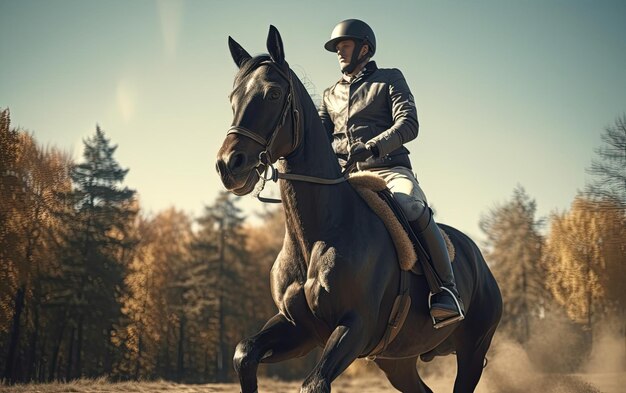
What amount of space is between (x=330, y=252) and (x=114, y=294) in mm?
28636

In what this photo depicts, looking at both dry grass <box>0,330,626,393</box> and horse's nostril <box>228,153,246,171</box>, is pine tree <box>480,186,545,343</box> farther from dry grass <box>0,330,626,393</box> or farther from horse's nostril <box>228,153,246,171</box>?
horse's nostril <box>228,153,246,171</box>

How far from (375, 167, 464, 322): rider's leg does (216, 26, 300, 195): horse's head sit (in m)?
1.47

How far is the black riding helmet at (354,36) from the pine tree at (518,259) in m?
38.4

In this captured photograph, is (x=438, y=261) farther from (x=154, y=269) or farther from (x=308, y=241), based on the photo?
(x=154, y=269)

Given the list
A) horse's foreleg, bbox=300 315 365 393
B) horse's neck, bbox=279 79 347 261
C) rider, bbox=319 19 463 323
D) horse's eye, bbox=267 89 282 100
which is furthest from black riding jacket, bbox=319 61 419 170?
horse's foreleg, bbox=300 315 365 393

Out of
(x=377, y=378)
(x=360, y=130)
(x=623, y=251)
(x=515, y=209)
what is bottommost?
(x=377, y=378)

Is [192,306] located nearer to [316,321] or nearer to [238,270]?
[238,270]

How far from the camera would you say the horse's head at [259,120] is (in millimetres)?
4930

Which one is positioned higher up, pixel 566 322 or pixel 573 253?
pixel 573 253

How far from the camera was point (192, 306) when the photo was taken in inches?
1705

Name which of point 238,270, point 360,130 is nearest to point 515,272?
point 238,270

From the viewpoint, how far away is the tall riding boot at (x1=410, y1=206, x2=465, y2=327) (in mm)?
6473

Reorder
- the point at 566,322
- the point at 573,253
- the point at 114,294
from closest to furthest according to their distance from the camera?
the point at 114,294, the point at 573,253, the point at 566,322

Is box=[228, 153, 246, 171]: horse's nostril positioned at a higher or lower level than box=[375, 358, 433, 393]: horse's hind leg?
higher
